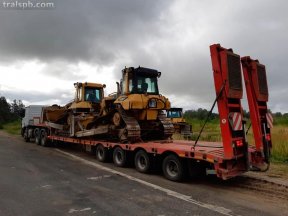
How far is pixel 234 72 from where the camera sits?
8422 millimetres

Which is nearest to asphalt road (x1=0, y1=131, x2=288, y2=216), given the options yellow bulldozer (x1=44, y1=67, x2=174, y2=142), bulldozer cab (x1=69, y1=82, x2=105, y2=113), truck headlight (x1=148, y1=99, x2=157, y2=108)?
yellow bulldozer (x1=44, y1=67, x2=174, y2=142)

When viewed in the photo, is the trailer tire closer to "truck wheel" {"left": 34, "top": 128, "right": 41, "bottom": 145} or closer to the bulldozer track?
"truck wheel" {"left": 34, "top": 128, "right": 41, "bottom": 145}

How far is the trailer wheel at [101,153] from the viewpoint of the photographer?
12344 mm

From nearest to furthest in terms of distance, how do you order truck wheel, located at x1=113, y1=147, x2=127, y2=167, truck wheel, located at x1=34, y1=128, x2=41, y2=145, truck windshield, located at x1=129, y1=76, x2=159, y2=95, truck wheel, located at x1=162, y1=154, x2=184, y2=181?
truck wheel, located at x1=162, y1=154, x2=184, y2=181, truck wheel, located at x1=113, y1=147, x2=127, y2=167, truck windshield, located at x1=129, y1=76, x2=159, y2=95, truck wheel, located at x1=34, y1=128, x2=41, y2=145

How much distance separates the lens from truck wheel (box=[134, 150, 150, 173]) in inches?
397

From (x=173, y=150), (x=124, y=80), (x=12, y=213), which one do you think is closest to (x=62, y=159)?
(x=124, y=80)

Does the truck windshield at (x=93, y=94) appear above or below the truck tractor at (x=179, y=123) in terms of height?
above

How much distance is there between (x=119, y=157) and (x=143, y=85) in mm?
2700

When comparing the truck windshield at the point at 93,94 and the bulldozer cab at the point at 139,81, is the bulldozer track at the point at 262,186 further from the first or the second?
the truck windshield at the point at 93,94

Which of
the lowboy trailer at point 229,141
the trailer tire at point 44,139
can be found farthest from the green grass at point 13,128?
the lowboy trailer at point 229,141

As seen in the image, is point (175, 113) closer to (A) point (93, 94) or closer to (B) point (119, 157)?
(A) point (93, 94)

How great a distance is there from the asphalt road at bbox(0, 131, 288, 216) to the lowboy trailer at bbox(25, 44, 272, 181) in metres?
0.45

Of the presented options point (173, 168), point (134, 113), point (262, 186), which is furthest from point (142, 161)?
point (262, 186)

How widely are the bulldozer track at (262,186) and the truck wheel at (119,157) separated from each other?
12.2ft
